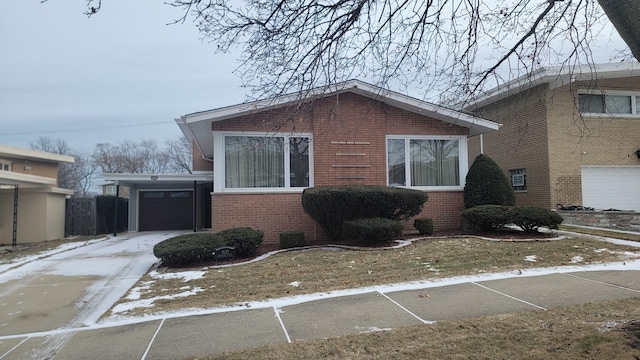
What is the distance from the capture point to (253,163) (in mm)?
11859

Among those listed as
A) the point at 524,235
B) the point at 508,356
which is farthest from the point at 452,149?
the point at 508,356

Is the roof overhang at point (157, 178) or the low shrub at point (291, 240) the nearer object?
the low shrub at point (291, 240)

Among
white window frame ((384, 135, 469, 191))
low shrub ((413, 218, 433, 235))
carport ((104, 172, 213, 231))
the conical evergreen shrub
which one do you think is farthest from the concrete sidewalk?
Answer: carport ((104, 172, 213, 231))

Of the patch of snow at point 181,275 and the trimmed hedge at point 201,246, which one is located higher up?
the trimmed hedge at point 201,246

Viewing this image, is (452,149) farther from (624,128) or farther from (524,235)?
(624,128)

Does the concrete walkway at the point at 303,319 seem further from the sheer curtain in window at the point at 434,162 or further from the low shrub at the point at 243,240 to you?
the sheer curtain in window at the point at 434,162

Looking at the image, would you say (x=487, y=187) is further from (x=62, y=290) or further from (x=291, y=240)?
(x=62, y=290)

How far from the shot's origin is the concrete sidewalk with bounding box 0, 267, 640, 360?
435 cm

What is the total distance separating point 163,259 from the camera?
A: 857 cm

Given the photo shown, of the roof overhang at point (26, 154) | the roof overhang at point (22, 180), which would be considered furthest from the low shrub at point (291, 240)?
the roof overhang at point (26, 154)

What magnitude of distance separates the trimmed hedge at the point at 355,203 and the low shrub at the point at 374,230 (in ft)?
1.91

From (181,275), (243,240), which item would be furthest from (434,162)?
(181,275)

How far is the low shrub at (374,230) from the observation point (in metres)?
9.46

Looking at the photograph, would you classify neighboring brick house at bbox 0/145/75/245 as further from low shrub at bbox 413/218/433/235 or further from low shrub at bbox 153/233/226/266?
low shrub at bbox 413/218/433/235
